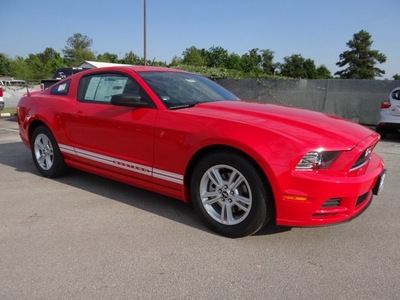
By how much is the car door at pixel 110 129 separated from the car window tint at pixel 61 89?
0.90 feet

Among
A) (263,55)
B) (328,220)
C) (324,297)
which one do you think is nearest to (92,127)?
(328,220)

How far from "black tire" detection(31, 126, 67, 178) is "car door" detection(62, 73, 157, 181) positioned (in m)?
0.32

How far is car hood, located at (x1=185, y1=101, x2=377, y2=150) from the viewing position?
288 centimetres

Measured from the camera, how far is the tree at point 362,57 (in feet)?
234

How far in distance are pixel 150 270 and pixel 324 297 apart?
1189mm

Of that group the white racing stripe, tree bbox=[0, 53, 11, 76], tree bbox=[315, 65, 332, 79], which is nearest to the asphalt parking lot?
the white racing stripe

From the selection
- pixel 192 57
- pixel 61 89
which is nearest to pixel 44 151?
pixel 61 89

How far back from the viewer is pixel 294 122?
312cm

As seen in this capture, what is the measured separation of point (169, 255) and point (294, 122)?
4.97ft

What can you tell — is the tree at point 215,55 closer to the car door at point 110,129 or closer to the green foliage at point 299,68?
the green foliage at point 299,68

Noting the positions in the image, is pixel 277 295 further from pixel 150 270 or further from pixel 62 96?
pixel 62 96

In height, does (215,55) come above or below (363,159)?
above

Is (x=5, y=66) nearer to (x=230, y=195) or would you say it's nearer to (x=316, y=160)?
(x=230, y=195)

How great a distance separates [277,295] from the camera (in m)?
2.35
